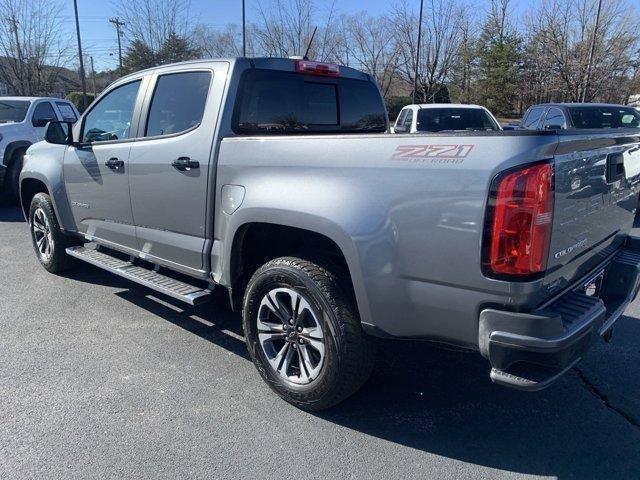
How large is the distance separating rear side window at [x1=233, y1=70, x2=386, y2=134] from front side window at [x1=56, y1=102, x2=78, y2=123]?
29.8 ft

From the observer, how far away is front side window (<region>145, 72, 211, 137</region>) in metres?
3.61

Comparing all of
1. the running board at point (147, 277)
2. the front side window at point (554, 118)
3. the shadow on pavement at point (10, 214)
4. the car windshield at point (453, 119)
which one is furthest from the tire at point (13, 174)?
the front side window at point (554, 118)

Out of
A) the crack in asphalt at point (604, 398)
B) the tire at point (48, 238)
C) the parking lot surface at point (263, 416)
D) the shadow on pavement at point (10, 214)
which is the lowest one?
the shadow on pavement at point (10, 214)

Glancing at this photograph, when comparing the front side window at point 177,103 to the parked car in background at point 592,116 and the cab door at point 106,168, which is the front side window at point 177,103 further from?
the parked car in background at point 592,116

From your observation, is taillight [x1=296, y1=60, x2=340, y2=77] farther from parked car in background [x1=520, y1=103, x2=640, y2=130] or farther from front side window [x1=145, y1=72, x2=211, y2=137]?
parked car in background [x1=520, y1=103, x2=640, y2=130]

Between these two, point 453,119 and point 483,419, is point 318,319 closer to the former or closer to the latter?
point 483,419

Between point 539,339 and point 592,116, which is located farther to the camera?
point 592,116

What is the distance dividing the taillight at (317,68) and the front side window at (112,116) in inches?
53.6

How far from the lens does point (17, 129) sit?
33.0 ft

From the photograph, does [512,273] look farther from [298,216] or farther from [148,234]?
[148,234]

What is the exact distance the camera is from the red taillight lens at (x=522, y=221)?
2139 mm

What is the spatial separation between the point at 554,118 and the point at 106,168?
28.4 ft

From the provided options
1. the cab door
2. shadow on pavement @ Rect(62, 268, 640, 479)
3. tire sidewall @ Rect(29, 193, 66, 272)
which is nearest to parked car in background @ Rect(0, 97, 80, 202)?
tire sidewall @ Rect(29, 193, 66, 272)

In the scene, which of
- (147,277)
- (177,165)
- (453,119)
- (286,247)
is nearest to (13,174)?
(147,277)
